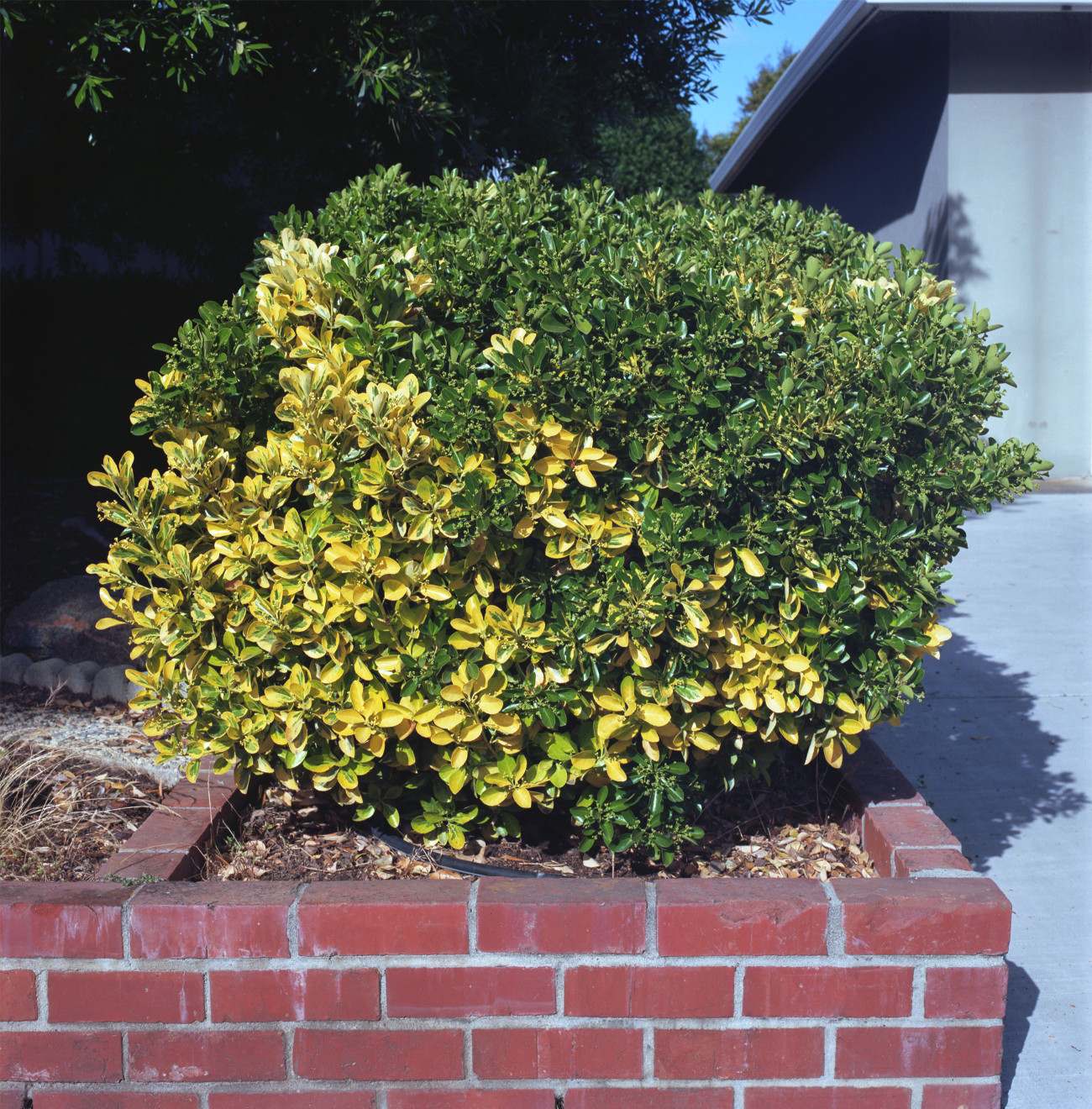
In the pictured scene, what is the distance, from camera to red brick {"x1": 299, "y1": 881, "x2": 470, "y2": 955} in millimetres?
1898

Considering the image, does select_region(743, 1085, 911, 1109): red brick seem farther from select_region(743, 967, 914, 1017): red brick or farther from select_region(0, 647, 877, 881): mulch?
select_region(0, 647, 877, 881): mulch

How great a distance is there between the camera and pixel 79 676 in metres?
4.06

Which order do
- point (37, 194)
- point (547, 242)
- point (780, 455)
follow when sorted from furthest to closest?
point (37, 194), point (547, 242), point (780, 455)

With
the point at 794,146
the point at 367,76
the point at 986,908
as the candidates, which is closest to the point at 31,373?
the point at 367,76

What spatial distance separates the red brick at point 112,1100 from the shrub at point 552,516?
67cm

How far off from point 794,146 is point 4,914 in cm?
1342

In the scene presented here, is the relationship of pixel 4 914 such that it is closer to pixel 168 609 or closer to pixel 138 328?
pixel 168 609

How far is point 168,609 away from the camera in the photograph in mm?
2213

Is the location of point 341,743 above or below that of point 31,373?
below

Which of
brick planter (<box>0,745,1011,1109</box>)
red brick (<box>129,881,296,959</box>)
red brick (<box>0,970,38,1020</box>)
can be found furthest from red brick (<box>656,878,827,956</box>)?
red brick (<box>0,970,38,1020</box>)

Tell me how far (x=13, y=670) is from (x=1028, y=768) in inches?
162

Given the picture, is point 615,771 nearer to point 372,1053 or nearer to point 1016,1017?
point 372,1053

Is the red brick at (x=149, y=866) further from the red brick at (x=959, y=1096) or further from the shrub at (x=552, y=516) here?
the red brick at (x=959, y=1096)

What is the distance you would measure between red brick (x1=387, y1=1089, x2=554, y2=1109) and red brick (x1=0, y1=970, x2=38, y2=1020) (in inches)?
28.7
